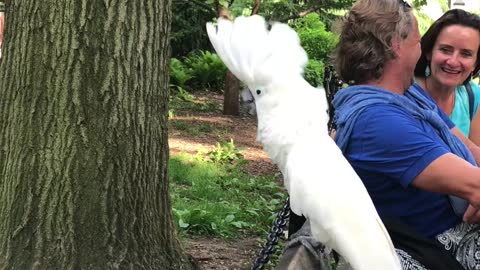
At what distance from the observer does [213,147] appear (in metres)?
8.14

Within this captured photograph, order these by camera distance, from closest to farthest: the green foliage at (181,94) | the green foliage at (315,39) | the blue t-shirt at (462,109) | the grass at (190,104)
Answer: the blue t-shirt at (462,109)
the grass at (190,104)
the green foliage at (315,39)
the green foliage at (181,94)

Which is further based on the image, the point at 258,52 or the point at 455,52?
the point at 455,52

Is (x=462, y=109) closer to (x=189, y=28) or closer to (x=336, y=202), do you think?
(x=336, y=202)

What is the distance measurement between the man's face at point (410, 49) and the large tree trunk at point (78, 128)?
1.18 meters

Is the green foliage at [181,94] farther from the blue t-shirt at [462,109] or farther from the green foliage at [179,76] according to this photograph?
the blue t-shirt at [462,109]

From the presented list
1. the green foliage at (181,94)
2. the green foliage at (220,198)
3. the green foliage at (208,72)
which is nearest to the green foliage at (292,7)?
the green foliage at (181,94)

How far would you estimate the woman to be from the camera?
3.36 m

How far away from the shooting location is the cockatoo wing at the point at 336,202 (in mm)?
1847

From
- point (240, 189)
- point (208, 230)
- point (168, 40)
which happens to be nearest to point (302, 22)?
point (240, 189)

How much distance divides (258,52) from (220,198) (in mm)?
4282

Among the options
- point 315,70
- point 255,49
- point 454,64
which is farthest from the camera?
point 315,70

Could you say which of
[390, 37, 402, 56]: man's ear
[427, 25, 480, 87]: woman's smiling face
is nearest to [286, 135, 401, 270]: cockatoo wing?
[390, 37, 402, 56]: man's ear

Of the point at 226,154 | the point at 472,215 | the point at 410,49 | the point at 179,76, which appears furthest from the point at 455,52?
the point at 179,76

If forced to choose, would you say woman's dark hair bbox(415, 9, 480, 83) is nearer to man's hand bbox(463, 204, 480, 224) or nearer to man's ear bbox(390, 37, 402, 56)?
man's ear bbox(390, 37, 402, 56)
